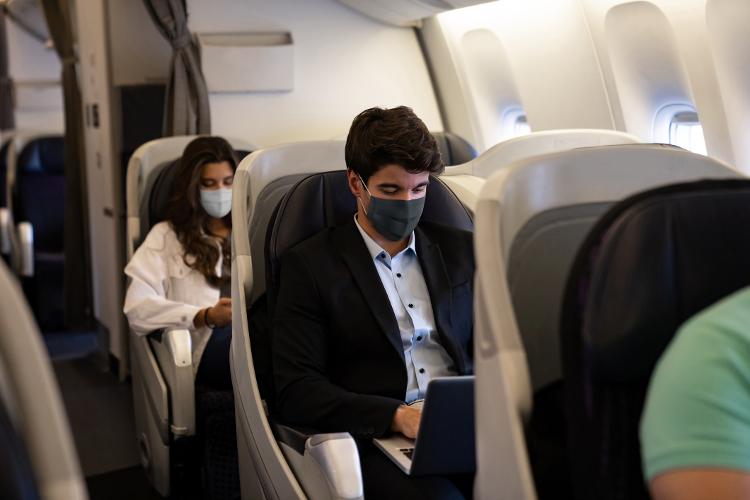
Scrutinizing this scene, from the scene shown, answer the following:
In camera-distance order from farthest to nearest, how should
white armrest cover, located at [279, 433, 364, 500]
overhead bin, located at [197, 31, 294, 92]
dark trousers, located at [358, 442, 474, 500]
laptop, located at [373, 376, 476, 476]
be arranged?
overhead bin, located at [197, 31, 294, 92], dark trousers, located at [358, 442, 474, 500], white armrest cover, located at [279, 433, 364, 500], laptop, located at [373, 376, 476, 476]

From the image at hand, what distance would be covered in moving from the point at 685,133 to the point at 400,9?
1798 millimetres

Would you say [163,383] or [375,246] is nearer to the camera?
[375,246]

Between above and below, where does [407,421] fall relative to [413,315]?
below

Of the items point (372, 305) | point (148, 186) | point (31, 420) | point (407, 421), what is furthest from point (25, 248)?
point (31, 420)

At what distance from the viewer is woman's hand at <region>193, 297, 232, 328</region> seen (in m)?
3.25

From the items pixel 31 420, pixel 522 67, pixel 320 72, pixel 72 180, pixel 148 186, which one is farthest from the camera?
pixel 72 180

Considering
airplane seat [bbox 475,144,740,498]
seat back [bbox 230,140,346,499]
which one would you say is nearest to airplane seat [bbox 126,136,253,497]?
seat back [bbox 230,140,346,499]

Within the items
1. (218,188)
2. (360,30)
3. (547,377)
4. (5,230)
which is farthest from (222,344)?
(5,230)

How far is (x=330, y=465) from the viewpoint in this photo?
1.94m

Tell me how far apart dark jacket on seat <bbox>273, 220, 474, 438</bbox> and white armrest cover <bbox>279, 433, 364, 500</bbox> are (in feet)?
0.47

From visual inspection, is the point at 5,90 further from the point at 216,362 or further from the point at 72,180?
the point at 216,362

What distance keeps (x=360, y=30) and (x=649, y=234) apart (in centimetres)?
436

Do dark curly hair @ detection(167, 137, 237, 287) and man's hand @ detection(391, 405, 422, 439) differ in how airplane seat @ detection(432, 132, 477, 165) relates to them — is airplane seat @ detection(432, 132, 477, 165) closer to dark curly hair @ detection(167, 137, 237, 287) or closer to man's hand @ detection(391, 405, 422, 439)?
dark curly hair @ detection(167, 137, 237, 287)

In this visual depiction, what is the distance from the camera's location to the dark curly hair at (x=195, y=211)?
135 inches
